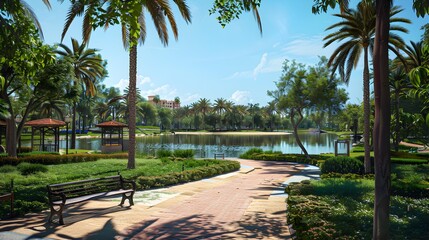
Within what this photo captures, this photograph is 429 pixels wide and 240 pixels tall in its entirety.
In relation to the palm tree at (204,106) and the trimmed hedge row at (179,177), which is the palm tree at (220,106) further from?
the trimmed hedge row at (179,177)

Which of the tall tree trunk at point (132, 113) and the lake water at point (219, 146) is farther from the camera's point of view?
the lake water at point (219, 146)

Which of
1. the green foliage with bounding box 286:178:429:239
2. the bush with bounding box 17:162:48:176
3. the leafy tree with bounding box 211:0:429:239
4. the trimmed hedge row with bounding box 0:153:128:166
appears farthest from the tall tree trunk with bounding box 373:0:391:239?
the trimmed hedge row with bounding box 0:153:128:166

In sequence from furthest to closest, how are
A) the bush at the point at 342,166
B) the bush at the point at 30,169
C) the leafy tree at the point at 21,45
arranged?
1. the bush at the point at 342,166
2. the bush at the point at 30,169
3. the leafy tree at the point at 21,45

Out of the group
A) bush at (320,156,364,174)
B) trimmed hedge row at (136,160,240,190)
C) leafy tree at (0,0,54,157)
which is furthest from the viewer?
bush at (320,156,364,174)

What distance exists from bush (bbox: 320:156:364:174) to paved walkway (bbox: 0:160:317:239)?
212 inches

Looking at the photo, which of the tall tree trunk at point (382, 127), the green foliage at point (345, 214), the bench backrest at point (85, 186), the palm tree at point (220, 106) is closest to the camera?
the tall tree trunk at point (382, 127)

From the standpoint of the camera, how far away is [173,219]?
8.74m

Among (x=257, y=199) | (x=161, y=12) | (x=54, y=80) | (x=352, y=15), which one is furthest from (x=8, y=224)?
(x=352, y=15)

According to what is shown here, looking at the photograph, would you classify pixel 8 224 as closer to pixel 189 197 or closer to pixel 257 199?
pixel 189 197

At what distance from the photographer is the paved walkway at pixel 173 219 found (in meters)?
7.37

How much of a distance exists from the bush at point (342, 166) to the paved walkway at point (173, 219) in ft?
17.7

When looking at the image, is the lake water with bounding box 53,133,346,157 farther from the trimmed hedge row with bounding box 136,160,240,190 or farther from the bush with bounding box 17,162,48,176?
the bush with bounding box 17,162,48,176

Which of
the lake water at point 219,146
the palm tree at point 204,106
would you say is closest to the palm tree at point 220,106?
the palm tree at point 204,106

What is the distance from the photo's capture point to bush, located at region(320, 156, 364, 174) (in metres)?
17.5
